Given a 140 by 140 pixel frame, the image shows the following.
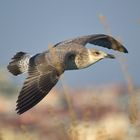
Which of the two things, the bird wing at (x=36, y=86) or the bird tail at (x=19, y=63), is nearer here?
the bird wing at (x=36, y=86)

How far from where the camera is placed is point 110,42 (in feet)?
28.7

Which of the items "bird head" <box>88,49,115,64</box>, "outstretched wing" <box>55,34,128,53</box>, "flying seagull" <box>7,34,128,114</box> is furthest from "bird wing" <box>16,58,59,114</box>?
"outstretched wing" <box>55,34,128,53</box>

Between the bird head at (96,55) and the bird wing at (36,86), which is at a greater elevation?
the bird wing at (36,86)

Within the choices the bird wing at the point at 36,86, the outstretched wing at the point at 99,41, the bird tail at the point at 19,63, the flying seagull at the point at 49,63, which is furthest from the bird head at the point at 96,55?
the bird wing at the point at 36,86

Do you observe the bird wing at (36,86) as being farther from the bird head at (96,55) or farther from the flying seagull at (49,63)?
the bird head at (96,55)

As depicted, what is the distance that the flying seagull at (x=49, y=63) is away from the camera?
6.26 meters

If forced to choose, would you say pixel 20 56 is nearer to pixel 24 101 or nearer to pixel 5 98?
pixel 24 101

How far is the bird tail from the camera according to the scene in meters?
7.58

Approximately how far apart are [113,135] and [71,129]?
1.77 feet

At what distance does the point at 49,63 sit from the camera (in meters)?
6.72

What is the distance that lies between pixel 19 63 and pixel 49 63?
119cm

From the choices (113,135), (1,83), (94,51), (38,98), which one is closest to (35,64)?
(38,98)

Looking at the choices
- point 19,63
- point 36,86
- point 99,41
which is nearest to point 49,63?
point 36,86

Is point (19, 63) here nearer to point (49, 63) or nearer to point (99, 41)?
point (49, 63)
